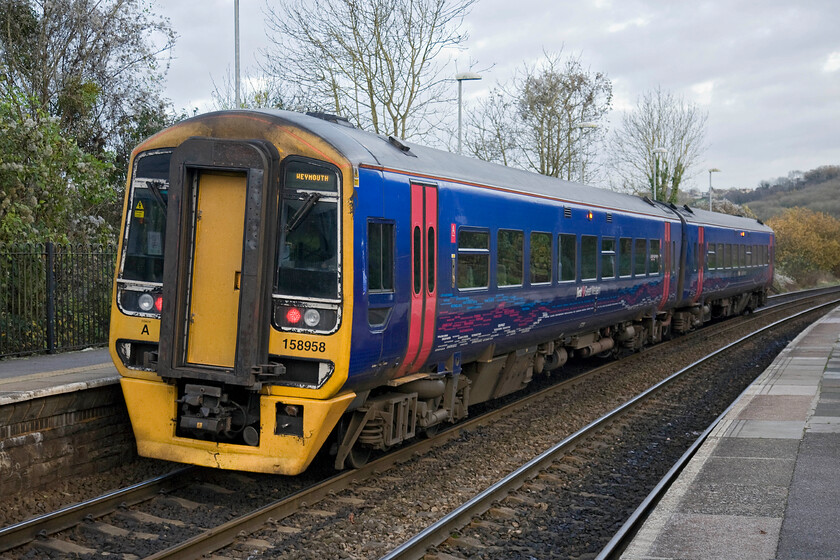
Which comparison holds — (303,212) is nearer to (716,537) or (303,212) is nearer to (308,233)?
(308,233)

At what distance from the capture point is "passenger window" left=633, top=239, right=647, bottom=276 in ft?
51.1

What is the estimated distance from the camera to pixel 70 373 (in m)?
8.90

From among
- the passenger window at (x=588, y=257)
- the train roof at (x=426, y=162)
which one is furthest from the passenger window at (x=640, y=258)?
the passenger window at (x=588, y=257)

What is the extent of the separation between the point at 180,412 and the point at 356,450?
1735 mm

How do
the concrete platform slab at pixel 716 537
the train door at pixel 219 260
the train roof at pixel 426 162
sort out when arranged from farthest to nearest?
1. the train roof at pixel 426 162
2. the train door at pixel 219 260
3. the concrete platform slab at pixel 716 537

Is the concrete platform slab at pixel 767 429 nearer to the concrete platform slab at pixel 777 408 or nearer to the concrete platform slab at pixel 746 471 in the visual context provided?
the concrete platform slab at pixel 777 408

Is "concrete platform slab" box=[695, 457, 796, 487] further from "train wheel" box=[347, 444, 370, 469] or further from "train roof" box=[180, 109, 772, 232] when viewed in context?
"train roof" box=[180, 109, 772, 232]

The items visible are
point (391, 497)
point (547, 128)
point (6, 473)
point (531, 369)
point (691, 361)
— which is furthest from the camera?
point (547, 128)

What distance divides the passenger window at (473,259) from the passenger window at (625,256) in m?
5.68

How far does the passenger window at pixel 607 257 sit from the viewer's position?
45.0ft

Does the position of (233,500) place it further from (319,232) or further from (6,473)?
(319,232)

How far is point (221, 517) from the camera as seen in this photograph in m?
6.70

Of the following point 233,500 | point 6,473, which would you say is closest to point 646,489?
point 233,500

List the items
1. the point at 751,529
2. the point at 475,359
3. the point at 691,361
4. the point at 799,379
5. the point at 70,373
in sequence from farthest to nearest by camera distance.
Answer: the point at 691,361, the point at 799,379, the point at 475,359, the point at 70,373, the point at 751,529
